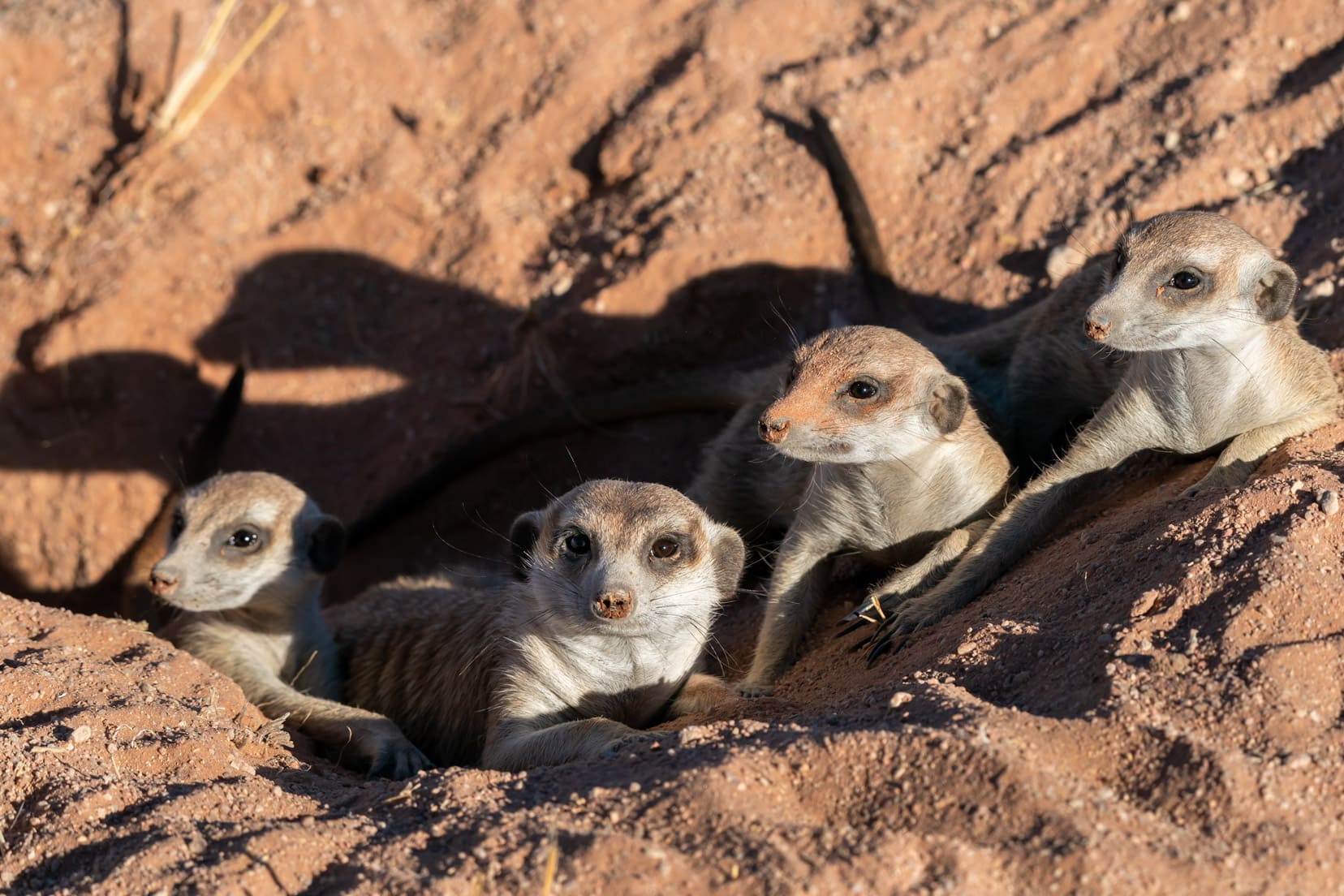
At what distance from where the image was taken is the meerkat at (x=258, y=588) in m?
4.20

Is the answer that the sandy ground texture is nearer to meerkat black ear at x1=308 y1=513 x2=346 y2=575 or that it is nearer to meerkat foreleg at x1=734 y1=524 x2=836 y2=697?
meerkat foreleg at x1=734 y1=524 x2=836 y2=697

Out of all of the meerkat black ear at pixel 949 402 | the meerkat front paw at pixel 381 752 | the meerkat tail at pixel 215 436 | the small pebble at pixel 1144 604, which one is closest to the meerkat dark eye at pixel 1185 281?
the meerkat black ear at pixel 949 402

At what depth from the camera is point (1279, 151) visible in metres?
5.16

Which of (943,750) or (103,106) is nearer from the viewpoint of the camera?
(943,750)

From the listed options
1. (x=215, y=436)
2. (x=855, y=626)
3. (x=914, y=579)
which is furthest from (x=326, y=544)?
(x=914, y=579)

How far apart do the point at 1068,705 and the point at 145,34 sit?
5632 mm

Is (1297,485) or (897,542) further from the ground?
(1297,485)

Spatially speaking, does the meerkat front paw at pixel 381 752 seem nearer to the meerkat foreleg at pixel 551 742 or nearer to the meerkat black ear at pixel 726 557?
the meerkat foreleg at pixel 551 742

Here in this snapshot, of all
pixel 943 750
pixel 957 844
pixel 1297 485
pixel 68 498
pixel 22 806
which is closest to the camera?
pixel 957 844

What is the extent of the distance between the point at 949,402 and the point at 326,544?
206 centimetres

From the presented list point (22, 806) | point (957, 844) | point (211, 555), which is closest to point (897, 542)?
point (957, 844)

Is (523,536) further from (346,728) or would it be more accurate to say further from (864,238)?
(864,238)

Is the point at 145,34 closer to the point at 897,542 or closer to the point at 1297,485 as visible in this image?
the point at 897,542

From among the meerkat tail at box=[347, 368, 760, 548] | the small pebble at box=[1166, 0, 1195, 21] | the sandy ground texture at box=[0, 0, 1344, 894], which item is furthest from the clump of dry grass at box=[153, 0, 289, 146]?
the small pebble at box=[1166, 0, 1195, 21]
